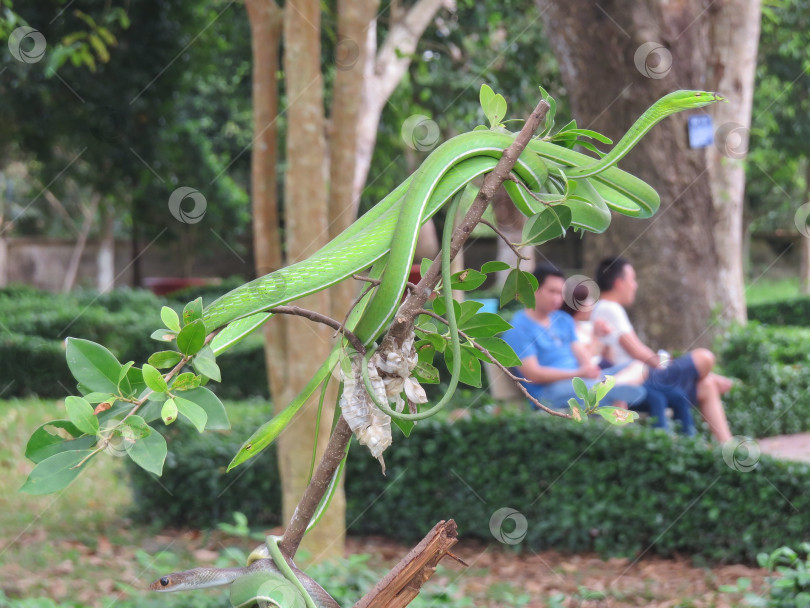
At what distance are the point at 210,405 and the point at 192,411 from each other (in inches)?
1.5

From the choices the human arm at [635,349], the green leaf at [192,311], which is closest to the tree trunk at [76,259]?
the human arm at [635,349]

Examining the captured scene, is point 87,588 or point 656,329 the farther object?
point 656,329

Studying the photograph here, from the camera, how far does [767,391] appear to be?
21.6 ft

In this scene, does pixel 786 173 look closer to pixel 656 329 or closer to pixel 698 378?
pixel 656 329

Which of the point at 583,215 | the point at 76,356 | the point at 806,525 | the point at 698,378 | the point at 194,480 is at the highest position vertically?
the point at 698,378

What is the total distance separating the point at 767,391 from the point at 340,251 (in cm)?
635

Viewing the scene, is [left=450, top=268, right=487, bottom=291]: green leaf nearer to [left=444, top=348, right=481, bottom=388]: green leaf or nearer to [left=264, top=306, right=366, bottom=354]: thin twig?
[left=444, top=348, right=481, bottom=388]: green leaf

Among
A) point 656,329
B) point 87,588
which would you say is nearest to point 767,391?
point 656,329

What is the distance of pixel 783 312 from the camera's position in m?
15.2

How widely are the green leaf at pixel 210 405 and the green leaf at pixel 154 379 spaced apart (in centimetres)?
4

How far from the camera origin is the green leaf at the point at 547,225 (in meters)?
1.13

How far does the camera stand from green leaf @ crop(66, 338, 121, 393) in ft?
2.77

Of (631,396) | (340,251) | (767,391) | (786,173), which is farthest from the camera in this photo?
(786,173)

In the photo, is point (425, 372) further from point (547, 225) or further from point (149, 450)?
point (149, 450)
